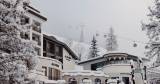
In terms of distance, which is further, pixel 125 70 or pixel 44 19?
pixel 125 70

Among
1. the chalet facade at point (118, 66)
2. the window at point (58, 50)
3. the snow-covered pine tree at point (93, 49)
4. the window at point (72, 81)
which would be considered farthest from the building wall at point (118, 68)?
the snow-covered pine tree at point (93, 49)

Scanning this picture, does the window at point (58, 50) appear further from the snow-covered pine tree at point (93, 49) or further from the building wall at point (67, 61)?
the snow-covered pine tree at point (93, 49)

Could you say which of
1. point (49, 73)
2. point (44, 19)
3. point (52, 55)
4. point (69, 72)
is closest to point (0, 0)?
point (49, 73)

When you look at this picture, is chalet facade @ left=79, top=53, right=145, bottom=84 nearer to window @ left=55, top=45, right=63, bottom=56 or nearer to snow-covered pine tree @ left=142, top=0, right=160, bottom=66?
window @ left=55, top=45, right=63, bottom=56

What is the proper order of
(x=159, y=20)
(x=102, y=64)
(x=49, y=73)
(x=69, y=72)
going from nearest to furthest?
(x=159, y=20) < (x=49, y=73) < (x=69, y=72) < (x=102, y=64)

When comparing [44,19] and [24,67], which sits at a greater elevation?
[44,19]

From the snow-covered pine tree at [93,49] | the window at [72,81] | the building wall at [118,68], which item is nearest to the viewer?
the window at [72,81]

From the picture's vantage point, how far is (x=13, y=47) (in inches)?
859

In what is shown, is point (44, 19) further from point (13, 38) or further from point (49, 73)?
point (13, 38)

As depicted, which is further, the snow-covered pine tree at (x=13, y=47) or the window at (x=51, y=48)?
the window at (x=51, y=48)

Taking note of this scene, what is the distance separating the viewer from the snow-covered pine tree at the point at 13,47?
2120cm

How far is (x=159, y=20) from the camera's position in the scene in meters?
18.7

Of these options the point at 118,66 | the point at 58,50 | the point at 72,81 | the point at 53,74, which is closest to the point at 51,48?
the point at 58,50

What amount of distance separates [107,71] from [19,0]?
4080 centimetres
